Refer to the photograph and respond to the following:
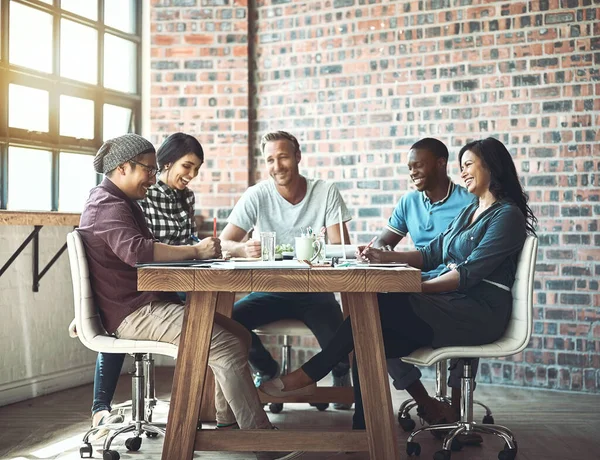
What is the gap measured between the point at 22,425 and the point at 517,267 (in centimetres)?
239

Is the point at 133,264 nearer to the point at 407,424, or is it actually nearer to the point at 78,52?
the point at 407,424

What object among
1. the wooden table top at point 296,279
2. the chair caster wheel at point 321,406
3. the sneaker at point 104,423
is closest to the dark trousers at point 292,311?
the chair caster wheel at point 321,406

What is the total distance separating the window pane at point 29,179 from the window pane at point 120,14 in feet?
3.65

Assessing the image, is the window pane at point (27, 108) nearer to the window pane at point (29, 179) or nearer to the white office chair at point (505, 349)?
the window pane at point (29, 179)

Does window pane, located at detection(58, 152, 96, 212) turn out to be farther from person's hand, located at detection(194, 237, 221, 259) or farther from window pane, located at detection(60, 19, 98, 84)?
person's hand, located at detection(194, 237, 221, 259)

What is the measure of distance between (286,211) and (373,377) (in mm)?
1518

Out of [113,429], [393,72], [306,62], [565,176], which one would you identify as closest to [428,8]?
[393,72]

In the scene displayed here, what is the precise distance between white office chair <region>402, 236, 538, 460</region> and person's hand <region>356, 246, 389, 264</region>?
1.39 feet

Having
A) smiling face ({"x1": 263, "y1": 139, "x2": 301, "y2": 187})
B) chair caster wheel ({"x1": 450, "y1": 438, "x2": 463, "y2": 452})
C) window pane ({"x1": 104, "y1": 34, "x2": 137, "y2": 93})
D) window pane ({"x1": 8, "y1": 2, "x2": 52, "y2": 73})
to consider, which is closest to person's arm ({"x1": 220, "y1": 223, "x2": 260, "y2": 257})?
smiling face ({"x1": 263, "y1": 139, "x2": 301, "y2": 187})

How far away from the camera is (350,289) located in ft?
8.16

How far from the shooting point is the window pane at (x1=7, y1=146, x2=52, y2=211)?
14.2 ft

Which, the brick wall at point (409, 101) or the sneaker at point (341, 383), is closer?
the sneaker at point (341, 383)

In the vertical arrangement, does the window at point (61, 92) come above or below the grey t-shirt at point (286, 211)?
above

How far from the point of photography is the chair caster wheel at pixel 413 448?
3152 mm
